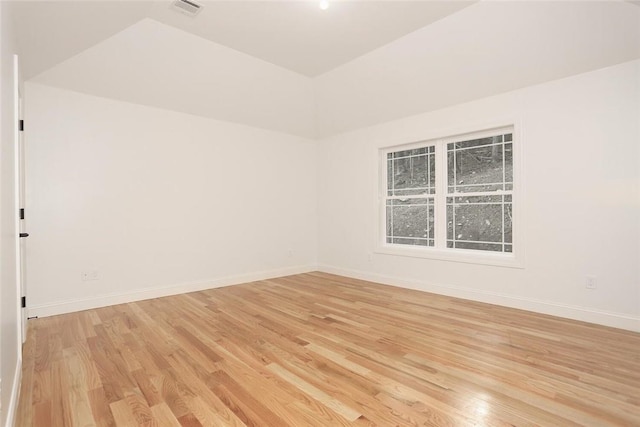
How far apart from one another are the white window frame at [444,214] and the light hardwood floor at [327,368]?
66 centimetres

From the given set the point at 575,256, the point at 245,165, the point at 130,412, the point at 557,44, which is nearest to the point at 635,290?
the point at 575,256

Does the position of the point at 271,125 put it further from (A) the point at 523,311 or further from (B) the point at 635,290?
(B) the point at 635,290

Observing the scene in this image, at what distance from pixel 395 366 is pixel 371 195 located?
3371 mm

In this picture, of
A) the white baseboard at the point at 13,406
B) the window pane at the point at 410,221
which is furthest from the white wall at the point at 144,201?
the white baseboard at the point at 13,406

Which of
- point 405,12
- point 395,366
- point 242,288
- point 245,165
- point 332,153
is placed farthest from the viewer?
point 332,153

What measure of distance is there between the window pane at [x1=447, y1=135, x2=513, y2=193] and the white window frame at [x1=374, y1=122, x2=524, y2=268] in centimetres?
8

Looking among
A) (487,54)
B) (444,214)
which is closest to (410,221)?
(444,214)

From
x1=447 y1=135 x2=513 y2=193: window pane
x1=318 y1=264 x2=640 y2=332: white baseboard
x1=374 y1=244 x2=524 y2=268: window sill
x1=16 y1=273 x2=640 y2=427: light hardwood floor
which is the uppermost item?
x1=447 y1=135 x2=513 y2=193: window pane

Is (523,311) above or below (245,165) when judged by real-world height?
below

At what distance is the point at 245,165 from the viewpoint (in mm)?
5234

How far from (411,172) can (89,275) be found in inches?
180

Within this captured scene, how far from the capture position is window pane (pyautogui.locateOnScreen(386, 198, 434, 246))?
477 cm

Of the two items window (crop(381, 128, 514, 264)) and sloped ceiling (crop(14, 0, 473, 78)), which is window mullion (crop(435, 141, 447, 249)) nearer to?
window (crop(381, 128, 514, 264))

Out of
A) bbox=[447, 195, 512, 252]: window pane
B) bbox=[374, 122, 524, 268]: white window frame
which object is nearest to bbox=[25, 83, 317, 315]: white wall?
bbox=[374, 122, 524, 268]: white window frame
